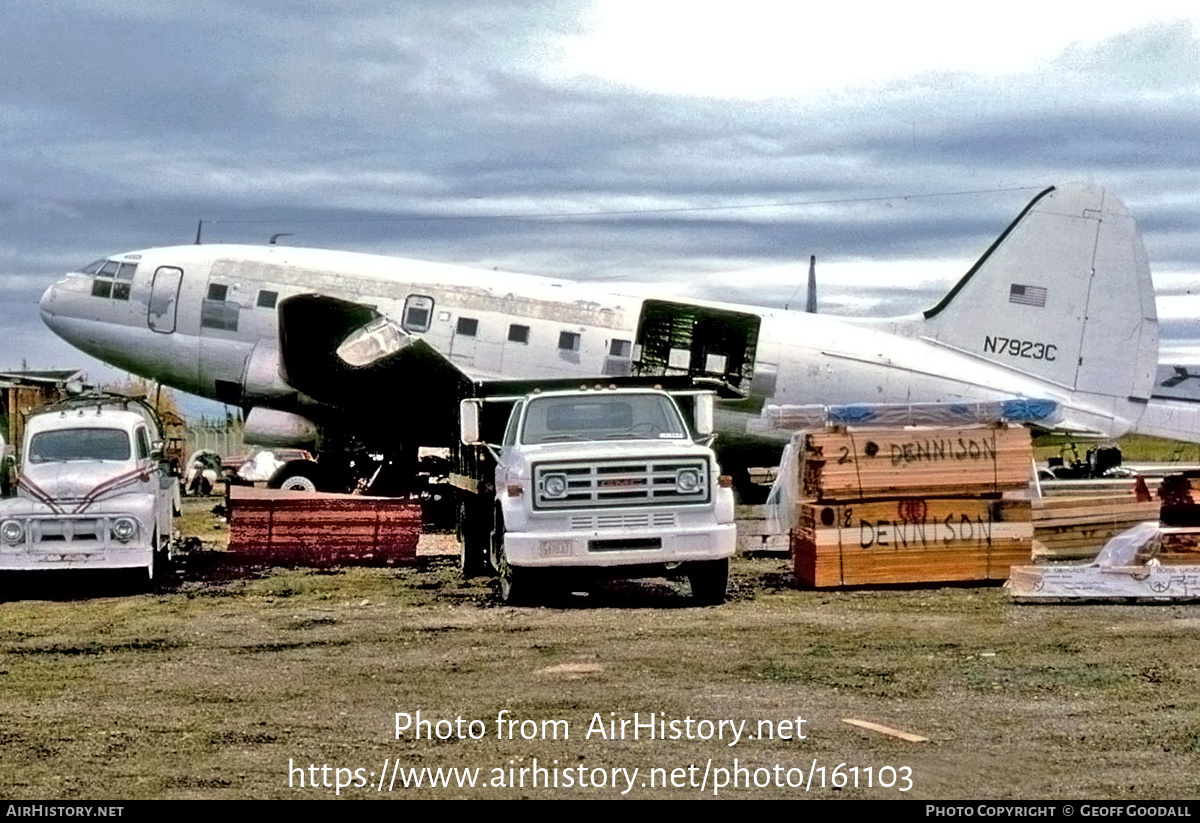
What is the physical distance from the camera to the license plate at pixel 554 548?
14773mm

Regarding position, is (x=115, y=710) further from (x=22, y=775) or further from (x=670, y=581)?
(x=670, y=581)

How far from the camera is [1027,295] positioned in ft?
83.6

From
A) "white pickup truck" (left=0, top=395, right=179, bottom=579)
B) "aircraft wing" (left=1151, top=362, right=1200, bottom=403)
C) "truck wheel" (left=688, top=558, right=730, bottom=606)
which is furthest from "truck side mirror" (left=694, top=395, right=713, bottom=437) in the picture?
"aircraft wing" (left=1151, top=362, right=1200, bottom=403)

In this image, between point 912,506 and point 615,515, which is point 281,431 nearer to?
point 615,515

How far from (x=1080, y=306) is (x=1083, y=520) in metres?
6.64

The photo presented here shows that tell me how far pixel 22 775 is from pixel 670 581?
11218 mm

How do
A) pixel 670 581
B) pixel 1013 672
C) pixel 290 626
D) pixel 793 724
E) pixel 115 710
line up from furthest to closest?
pixel 670 581 < pixel 290 626 < pixel 1013 672 < pixel 115 710 < pixel 793 724

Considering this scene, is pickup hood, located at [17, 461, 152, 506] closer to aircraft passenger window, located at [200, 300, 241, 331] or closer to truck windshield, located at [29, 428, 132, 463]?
truck windshield, located at [29, 428, 132, 463]

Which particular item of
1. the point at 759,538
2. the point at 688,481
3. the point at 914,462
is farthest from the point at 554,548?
the point at 759,538

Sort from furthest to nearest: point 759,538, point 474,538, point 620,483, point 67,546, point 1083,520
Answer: point 759,538 < point 1083,520 < point 474,538 < point 67,546 < point 620,483

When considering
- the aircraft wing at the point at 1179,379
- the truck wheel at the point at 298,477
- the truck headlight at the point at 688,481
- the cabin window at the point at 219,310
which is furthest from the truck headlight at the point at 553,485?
the aircraft wing at the point at 1179,379

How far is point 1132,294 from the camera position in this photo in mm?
25109

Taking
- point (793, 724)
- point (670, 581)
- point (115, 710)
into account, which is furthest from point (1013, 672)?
point (670, 581)

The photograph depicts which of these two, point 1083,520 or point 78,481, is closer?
point 78,481
